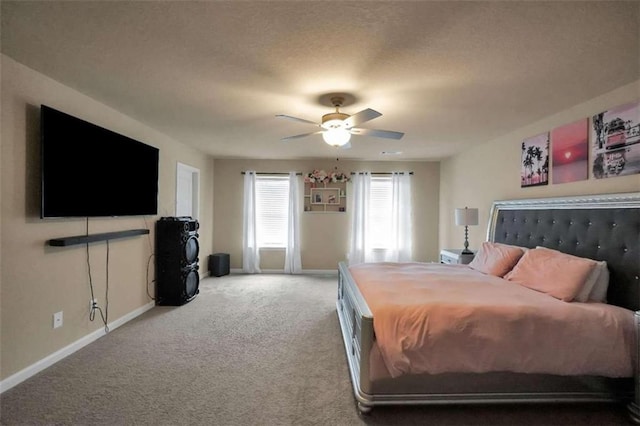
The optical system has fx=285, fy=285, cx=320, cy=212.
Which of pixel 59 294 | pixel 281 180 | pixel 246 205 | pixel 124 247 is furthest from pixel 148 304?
pixel 281 180

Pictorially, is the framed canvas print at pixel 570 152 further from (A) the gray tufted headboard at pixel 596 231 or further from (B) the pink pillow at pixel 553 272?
(B) the pink pillow at pixel 553 272

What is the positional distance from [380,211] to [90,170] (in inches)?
189

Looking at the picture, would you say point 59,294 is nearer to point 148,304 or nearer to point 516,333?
point 148,304

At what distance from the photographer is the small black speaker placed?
18.4 ft

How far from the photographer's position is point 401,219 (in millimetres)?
5902

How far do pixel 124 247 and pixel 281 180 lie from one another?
3.24 meters

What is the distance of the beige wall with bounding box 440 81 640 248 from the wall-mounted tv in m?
4.64

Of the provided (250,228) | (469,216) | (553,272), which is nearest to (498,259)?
(553,272)

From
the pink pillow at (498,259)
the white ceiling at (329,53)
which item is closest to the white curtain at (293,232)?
the white ceiling at (329,53)

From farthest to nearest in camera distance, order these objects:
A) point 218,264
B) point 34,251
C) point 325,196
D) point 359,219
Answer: point 325,196 < point 359,219 < point 218,264 < point 34,251

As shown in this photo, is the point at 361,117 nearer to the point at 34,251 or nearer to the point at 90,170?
the point at 90,170

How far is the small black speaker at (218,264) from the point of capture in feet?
18.4

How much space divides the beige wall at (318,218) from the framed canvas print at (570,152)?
2.98 metres

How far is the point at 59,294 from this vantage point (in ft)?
8.22
